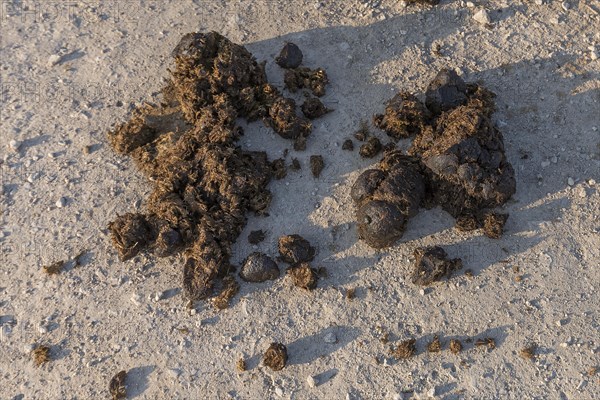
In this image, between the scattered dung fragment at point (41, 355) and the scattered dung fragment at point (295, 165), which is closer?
the scattered dung fragment at point (41, 355)

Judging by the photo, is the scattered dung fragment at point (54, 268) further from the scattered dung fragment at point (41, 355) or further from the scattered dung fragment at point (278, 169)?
the scattered dung fragment at point (278, 169)

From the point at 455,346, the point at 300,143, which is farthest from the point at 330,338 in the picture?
the point at 300,143

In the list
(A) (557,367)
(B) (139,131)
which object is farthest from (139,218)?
(A) (557,367)

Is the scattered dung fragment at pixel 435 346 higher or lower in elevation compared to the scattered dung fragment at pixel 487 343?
lower

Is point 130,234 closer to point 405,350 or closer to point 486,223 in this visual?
point 405,350

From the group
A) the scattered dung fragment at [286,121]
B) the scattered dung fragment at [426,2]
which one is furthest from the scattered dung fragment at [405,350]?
the scattered dung fragment at [426,2]

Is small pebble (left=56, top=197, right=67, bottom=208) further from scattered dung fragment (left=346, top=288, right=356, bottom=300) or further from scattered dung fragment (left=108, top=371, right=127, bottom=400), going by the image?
scattered dung fragment (left=346, top=288, right=356, bottom=300)
